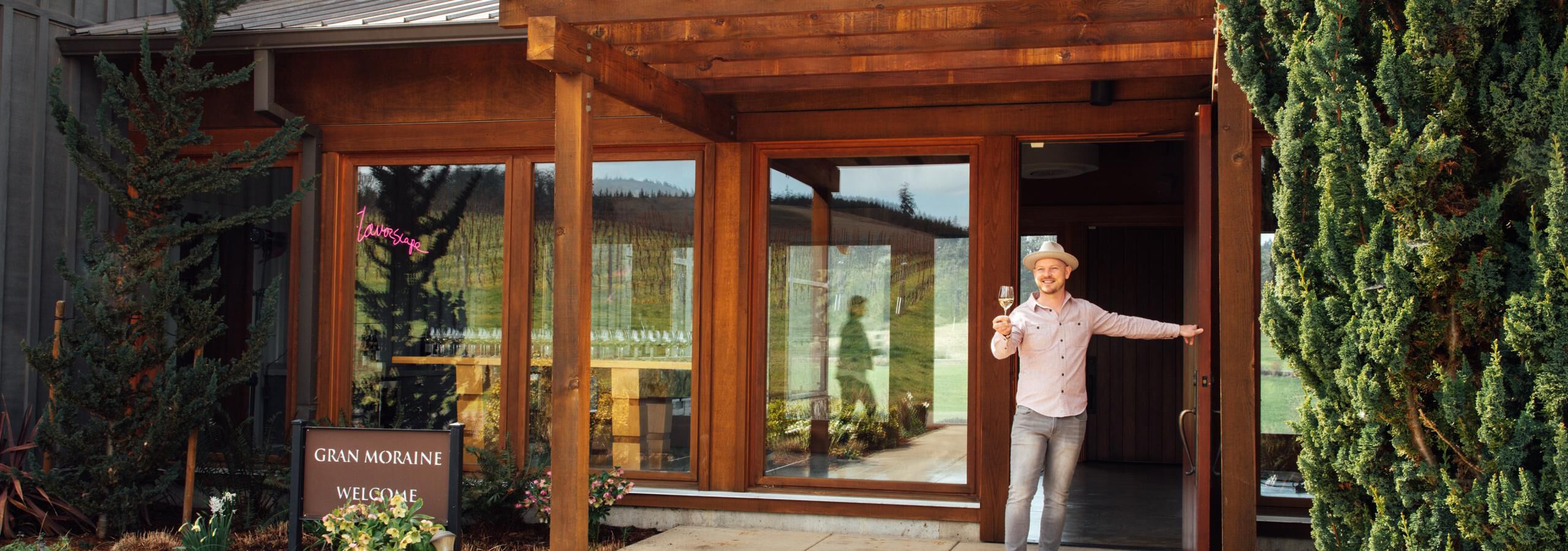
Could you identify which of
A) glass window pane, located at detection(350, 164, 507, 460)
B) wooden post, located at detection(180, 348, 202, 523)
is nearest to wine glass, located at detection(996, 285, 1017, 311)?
glass window pane, located at detection(350, 164, 507, 460)

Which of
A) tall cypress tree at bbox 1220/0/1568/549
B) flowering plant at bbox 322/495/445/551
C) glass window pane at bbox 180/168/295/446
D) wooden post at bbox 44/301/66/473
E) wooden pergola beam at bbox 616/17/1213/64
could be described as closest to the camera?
tall cypress tree at bbox 1220/0/1568/549

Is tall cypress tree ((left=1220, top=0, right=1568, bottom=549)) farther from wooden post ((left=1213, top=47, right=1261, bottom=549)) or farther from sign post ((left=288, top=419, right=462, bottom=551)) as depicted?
sign post ((left=288, top=419, right=462, bottom=551))

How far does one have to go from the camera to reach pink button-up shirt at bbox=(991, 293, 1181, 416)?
5129 millimetres

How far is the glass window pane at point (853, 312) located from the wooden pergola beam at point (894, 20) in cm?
161

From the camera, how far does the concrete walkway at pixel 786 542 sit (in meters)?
5.92

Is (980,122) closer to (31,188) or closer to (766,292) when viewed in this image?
(766,292)

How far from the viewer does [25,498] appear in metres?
6.38

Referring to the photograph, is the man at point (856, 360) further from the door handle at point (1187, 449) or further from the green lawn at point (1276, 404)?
the green lawn at point (1276, 404)

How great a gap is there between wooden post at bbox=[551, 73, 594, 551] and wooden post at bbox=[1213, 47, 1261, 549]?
95.1 inches

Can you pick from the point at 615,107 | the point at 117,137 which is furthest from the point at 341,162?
the point at 615,107

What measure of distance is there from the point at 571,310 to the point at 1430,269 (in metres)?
3.06

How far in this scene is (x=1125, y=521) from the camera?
7.09 m

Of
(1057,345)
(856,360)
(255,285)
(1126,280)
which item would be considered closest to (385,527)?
(1057,345)

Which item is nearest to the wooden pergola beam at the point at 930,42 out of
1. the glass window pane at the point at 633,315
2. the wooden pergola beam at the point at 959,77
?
the wooden pergola beam at the point at 959,77
